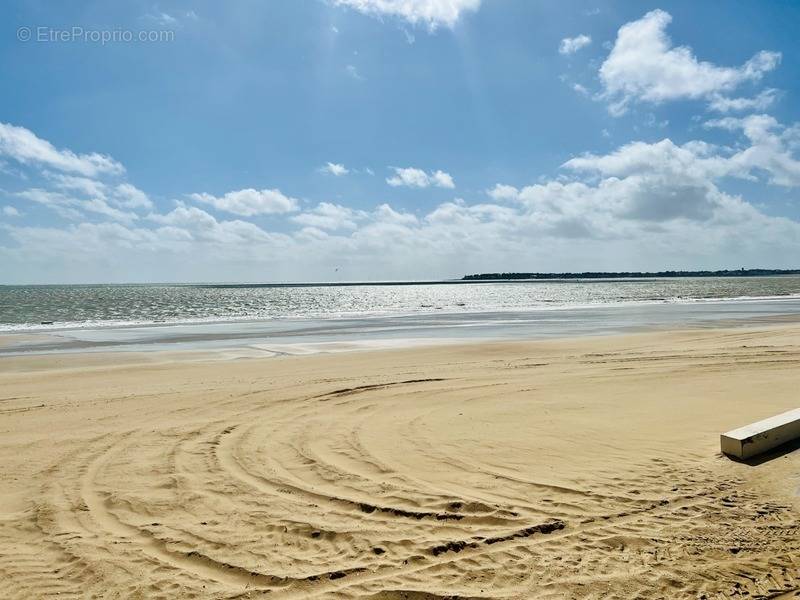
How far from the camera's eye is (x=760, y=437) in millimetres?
6457

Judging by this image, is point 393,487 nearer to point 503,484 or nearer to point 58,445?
point 503,484

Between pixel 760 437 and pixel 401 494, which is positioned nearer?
pixel 401 494

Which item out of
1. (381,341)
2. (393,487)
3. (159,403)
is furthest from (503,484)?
(381,341)

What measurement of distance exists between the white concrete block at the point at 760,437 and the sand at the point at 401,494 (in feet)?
0.60

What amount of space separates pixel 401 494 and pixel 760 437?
4529mm

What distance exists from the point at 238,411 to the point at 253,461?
304 cm

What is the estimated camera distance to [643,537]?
4660 millimetres

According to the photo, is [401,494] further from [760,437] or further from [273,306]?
[273,306]

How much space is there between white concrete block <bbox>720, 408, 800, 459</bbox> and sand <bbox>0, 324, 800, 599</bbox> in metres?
0.18

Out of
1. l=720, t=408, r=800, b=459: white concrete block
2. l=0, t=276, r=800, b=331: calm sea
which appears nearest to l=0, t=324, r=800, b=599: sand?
l=720, t=408, r=800, b=459: white concrete block

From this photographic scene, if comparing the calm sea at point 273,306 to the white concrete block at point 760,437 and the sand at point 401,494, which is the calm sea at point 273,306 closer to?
the sand at point 401,494

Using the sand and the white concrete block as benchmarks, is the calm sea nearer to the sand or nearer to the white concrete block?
the sand

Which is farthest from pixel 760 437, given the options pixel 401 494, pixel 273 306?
pixel 273 306

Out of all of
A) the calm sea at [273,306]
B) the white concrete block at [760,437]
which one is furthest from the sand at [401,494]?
the calm sea at [273,306]
